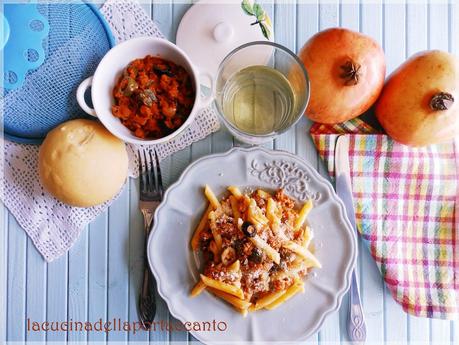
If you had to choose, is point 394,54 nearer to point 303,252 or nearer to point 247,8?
point 247,8

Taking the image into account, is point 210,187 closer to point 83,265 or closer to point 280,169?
point 280,169

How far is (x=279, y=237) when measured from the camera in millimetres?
838

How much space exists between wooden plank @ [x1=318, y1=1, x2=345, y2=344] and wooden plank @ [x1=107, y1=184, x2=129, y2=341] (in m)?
0.38

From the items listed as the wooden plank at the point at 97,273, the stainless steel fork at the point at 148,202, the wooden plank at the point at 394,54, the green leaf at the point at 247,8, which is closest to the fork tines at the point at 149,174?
the stainless steel fork at the point at 148,202

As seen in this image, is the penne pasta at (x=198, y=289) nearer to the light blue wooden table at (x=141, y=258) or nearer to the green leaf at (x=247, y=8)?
the light blue wooden table at (x=141, y=258)

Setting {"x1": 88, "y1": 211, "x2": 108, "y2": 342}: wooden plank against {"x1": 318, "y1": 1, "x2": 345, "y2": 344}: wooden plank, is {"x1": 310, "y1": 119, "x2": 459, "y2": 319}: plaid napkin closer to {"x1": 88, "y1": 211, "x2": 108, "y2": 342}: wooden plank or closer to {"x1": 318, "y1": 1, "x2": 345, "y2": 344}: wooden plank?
{"x1": 318, "y1": 1, "x2": 345, "y2": 344}: wooden plank

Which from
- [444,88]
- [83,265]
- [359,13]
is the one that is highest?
[359,13]

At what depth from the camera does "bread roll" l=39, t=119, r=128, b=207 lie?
0.82 metres

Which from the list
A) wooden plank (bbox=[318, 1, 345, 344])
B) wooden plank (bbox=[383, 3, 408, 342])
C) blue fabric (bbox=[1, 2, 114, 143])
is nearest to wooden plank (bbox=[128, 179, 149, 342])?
blue fabric (bbox=[1, 2, 114, 143])

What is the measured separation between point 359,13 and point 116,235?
629 millimetres

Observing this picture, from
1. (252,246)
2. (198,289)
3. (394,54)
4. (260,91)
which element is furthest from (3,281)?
(394,54)

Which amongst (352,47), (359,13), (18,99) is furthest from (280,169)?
(18,99)

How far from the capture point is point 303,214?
0.88m

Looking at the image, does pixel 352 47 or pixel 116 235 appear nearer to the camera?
pixel 352 47
